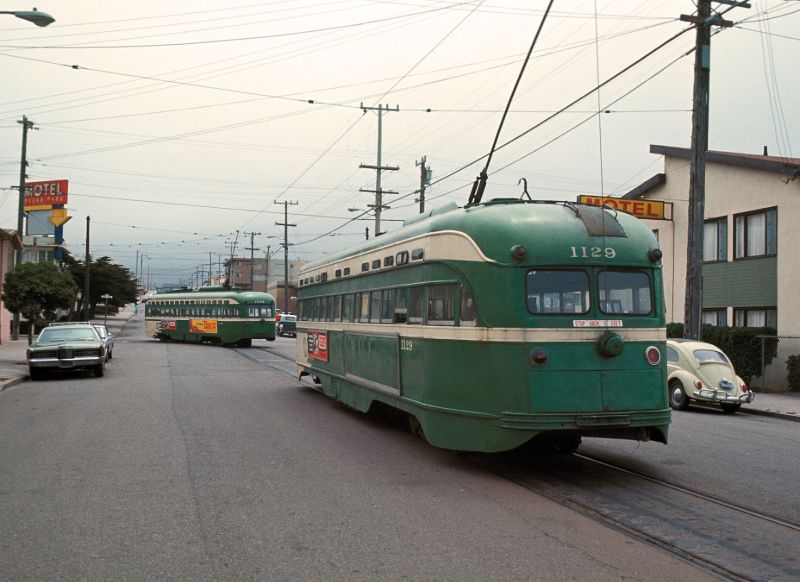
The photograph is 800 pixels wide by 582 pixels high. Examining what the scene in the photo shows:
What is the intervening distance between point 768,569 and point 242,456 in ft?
19.3

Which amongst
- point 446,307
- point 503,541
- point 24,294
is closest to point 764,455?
point 446,307

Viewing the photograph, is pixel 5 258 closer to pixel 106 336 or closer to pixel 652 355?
pixel 106 336

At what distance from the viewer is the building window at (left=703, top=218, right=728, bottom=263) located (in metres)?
24.4

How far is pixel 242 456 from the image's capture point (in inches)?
359

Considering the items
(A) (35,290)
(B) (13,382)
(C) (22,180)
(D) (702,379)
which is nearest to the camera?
(D) (702,379)

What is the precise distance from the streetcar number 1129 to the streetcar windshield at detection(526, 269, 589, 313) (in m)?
0.18

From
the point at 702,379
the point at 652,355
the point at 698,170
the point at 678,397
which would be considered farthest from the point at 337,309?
the point at 698,170

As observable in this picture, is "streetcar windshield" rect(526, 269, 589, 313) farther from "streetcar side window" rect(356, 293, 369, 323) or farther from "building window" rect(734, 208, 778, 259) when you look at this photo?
"building window" rect(734, 208, 778, 259)

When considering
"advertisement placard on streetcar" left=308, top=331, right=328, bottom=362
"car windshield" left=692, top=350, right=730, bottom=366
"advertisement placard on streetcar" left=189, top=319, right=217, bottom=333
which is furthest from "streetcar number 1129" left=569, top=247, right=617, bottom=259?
"advertisement placard on streetcar" left=189, top=319, right=217, bottom=333

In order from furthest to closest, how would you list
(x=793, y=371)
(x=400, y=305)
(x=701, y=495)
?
(x=793, y=371), (x=400, y=305), (x=701, y=495)

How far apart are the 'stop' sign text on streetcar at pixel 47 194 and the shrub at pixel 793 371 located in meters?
47.1

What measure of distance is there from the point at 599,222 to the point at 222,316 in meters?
32.8

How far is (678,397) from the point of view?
Result: 53.2 feet

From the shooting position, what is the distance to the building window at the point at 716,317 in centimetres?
2469
